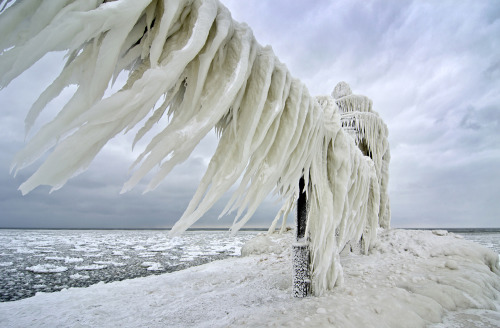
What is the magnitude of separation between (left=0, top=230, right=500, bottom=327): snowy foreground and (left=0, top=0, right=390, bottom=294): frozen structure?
5.15ft

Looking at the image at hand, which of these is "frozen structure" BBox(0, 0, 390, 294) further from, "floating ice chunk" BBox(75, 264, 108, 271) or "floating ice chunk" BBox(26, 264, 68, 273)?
"floating ice chunk" BBox(26, 264, 68, 273)

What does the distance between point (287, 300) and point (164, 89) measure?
316 centimetres

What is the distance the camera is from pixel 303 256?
3.46m

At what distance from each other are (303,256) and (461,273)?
3.11m

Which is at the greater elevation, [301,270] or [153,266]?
[301,270]

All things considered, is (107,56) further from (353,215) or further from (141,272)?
(141,272)

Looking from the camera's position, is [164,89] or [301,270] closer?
[164,89]

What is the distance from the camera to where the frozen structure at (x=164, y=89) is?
100 centimetres

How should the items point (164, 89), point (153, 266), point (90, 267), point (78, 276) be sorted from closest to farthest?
point (164, 89) → point (78, 276) → point (90, 267) → point (153, 266)

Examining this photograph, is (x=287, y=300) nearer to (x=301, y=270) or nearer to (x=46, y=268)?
(x=301, y=270)

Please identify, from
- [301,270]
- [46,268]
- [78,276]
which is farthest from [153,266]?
[301,270]

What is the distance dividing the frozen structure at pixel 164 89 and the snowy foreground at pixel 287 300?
1.57m

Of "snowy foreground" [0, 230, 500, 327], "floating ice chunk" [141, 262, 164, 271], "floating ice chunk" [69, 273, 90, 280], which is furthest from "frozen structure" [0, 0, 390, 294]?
"floating ice chunk" [141, 262, 164, 271]

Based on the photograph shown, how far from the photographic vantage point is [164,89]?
1.29 meters
